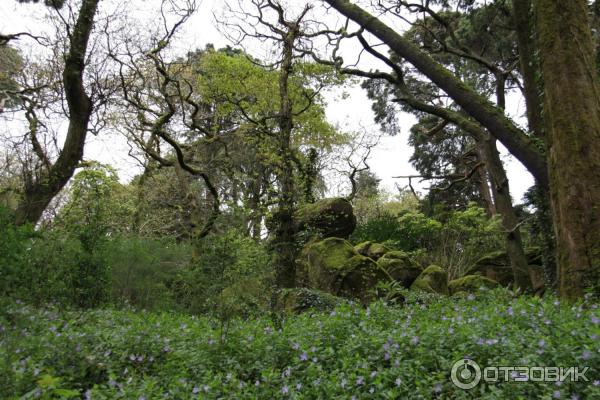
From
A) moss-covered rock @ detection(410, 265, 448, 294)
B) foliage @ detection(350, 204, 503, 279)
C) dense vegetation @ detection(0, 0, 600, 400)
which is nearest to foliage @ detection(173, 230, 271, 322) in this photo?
dense vegetation @ detection(0, 0, 600, 400)

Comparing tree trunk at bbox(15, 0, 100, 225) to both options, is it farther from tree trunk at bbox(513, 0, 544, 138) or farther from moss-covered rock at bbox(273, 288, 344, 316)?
tree trunk at bbox(513, 0, 544, 138)

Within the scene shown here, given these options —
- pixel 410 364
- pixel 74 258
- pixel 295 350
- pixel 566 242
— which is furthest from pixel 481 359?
pixel 74 258

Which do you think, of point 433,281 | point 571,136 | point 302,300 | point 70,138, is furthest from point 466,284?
point 70,138

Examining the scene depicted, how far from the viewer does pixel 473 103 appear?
25.0 feet

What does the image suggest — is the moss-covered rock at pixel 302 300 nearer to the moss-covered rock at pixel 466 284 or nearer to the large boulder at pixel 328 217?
the large boulder at pixel 328 217

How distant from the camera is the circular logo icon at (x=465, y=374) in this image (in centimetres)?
318

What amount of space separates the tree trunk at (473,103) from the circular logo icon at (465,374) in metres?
4.61

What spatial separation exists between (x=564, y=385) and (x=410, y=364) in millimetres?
952

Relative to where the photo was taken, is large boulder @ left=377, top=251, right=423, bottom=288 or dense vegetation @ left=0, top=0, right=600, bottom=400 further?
large boulder @ left=377, top=251, right=423, bottom=288

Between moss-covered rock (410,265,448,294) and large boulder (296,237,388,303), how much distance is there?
3.84 feet

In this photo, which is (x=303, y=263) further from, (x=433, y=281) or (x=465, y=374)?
(x=465, y=374)

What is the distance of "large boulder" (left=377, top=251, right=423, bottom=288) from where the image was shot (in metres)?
12.4

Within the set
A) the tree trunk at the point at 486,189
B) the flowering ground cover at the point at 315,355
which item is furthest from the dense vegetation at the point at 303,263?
the tree trunk at the point at 486,189

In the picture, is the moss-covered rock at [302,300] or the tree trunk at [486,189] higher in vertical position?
the tree trunk at [486,189]
